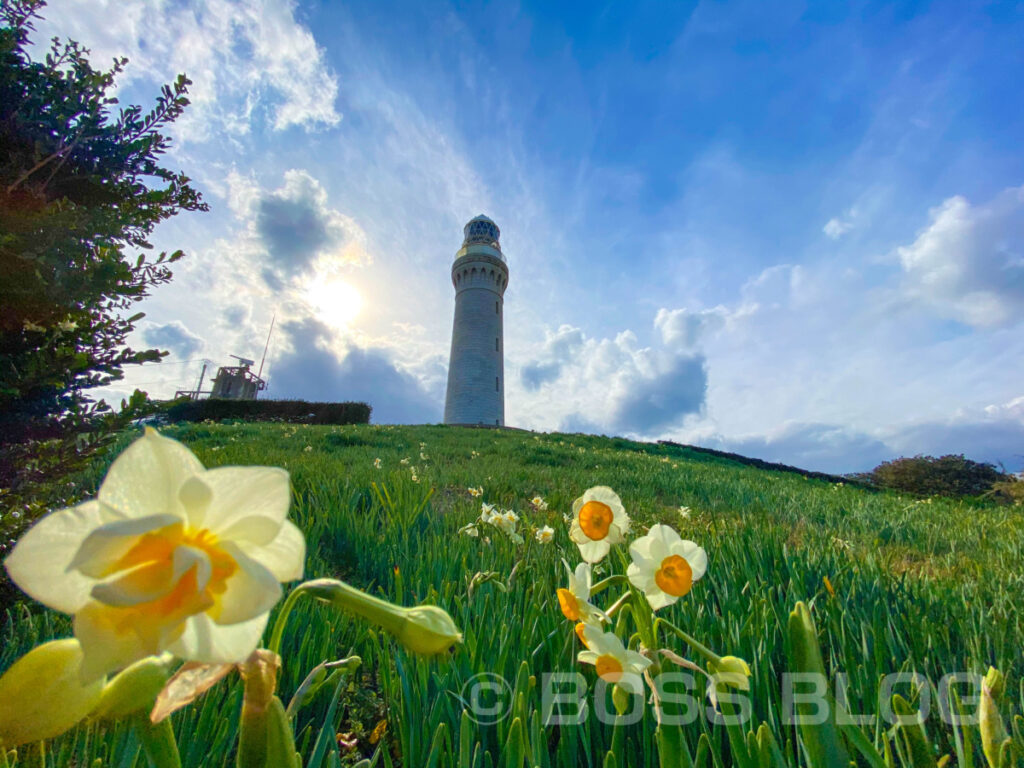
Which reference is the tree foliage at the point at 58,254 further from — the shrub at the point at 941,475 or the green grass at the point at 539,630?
the shrub at the point at 941,475

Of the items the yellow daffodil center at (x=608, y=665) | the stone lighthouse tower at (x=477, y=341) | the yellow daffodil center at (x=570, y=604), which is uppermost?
the stone lighthouse tower at (x=477, y=341)

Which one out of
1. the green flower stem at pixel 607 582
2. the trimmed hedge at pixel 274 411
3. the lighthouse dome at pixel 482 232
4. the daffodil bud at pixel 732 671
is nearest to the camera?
the daffodil bud at pixel 732 671

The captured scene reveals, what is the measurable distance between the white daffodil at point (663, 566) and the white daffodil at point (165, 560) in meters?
0.59

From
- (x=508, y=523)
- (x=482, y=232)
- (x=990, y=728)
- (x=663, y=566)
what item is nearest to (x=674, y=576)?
(x=663, y=566)

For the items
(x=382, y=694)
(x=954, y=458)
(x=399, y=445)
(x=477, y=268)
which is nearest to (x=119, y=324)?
(x=382, y=694)

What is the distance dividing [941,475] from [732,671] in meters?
22.0

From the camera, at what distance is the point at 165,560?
407 millimetres

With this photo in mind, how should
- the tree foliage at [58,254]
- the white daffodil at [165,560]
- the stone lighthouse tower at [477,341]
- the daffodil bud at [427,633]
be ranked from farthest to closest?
1. the stone lighthouse tower at [477,341]
2. the tree foliage at [58,254]
3. the daffodil bud at [427,633]
4. the white daffodil at [165,560]

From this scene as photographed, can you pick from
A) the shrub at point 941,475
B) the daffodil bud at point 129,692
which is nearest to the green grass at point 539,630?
the daffodil bud at point 129,692

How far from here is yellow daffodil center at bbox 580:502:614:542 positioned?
3.15 ft

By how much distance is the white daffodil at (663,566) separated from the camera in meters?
0.80

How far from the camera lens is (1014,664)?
51.3 inches

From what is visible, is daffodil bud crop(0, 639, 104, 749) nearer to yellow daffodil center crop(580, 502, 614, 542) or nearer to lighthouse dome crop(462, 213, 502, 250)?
yellow daffodil center crop(580, 502, 614, 542)

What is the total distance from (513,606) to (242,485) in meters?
1.33
